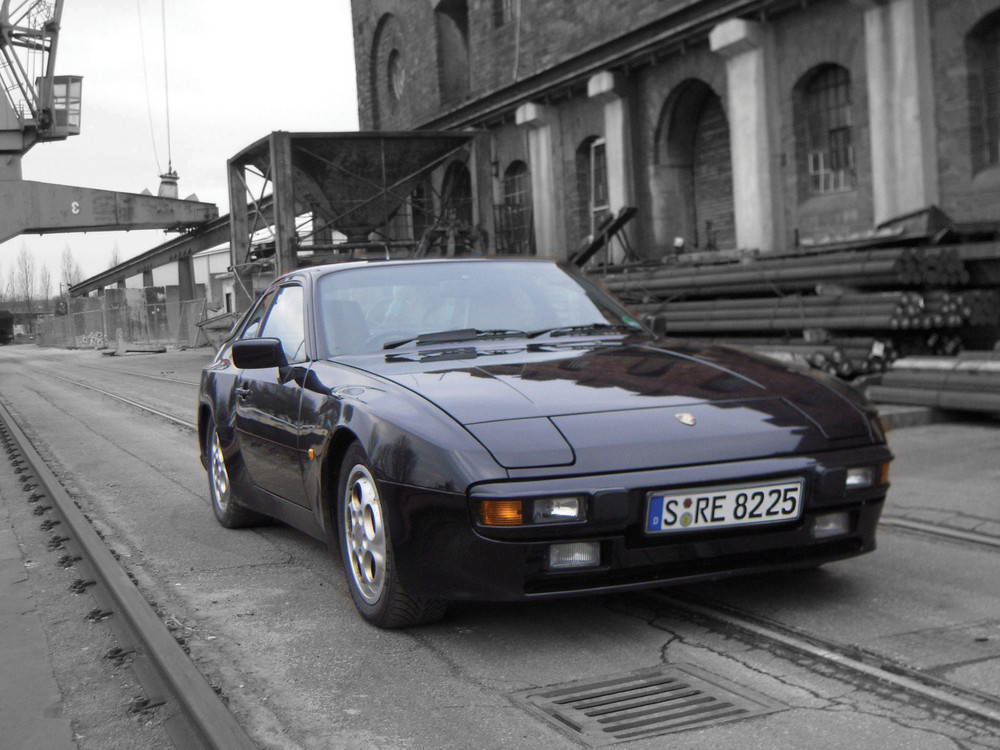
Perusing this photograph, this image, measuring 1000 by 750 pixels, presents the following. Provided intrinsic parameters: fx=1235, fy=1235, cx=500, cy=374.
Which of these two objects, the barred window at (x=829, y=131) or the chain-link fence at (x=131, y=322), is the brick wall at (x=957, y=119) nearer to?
the barred window at (x=829, y=131)

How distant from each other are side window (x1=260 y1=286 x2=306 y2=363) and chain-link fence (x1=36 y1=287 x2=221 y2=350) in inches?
1314

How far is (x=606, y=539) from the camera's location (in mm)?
3775

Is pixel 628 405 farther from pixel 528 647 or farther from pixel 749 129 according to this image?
pixel 749 129

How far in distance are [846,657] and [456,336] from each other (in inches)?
83.7

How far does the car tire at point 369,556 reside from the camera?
416 cm

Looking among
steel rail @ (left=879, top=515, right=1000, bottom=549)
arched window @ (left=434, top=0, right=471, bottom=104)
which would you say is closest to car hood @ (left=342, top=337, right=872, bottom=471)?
steel rail @ (left=879, top=515, right=1000, bottom=549)

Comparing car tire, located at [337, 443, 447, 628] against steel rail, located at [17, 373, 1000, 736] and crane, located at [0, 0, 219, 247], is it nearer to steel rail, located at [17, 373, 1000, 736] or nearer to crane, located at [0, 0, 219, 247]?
steel rail, located at [17, 373, 1000, 736]

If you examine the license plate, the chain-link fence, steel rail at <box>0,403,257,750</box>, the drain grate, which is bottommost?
the drain grate

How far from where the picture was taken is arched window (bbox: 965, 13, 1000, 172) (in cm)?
1416

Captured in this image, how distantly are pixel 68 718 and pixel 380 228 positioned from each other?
833 inches

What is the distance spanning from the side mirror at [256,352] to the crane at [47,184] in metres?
32.0

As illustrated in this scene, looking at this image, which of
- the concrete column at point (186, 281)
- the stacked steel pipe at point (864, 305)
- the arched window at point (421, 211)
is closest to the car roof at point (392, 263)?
the stacked steel pipe at point (864, 305)

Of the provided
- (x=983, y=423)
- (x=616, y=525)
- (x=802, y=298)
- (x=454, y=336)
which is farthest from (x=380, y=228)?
(x=616, y=525)

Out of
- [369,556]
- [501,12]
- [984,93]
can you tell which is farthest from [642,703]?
[501,12]
